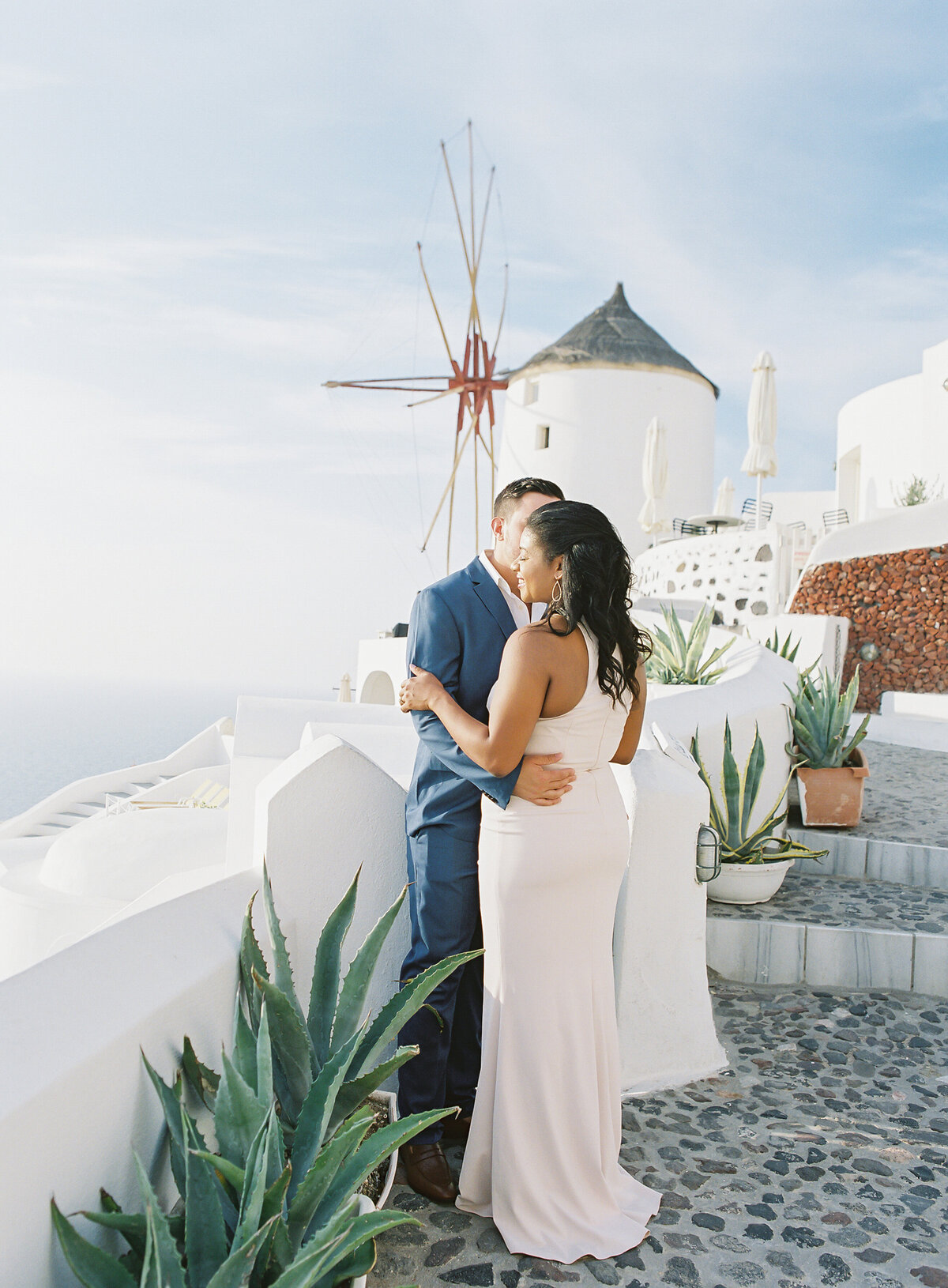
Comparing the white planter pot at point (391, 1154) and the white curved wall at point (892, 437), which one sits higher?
the white curved wall at point (892, 437)

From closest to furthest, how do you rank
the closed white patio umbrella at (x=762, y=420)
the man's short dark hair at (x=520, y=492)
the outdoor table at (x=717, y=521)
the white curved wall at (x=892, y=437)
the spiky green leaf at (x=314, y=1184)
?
the spiky green leaf at (x=314, y=1184) < the man's short dark hair at (x=520, y=492) < the closed white patio umbrella at (x=762, y=420) < the white curved wall at (x=892, y=437) < the outdoor table at (x=717, y=521)

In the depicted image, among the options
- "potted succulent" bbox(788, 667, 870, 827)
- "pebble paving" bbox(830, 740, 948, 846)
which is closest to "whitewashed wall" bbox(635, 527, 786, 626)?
"pebble paving" bbox(830, 740, 948, 846)

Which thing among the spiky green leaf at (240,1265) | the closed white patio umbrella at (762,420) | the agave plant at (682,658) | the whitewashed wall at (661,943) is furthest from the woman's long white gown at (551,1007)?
the closed white patio umbrella at (762,420)

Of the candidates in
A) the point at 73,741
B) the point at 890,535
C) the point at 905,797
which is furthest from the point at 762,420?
the point at 73,741

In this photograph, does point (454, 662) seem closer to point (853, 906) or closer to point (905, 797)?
point (853, 906)

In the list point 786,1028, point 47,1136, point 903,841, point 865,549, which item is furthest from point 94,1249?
point 865,549

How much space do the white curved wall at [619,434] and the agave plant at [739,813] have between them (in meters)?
18.6

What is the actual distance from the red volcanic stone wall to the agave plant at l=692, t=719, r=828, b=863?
6149mm

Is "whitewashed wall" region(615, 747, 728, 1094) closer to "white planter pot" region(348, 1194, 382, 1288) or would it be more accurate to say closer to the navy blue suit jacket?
the navy blue suit jacket

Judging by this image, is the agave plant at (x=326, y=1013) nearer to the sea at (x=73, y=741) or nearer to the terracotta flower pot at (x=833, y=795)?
the terracotta flower pot at (x=833, y=795)

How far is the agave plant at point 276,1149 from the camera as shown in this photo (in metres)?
1.25

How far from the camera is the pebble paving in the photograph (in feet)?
15.7

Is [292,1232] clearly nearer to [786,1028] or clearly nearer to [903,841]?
[786,1028]

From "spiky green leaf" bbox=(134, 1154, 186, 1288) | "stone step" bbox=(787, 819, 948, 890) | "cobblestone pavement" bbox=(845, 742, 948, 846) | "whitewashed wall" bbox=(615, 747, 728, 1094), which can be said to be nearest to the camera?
"spiky green leaf" bbox=(134, 1154, 186, 1288)
